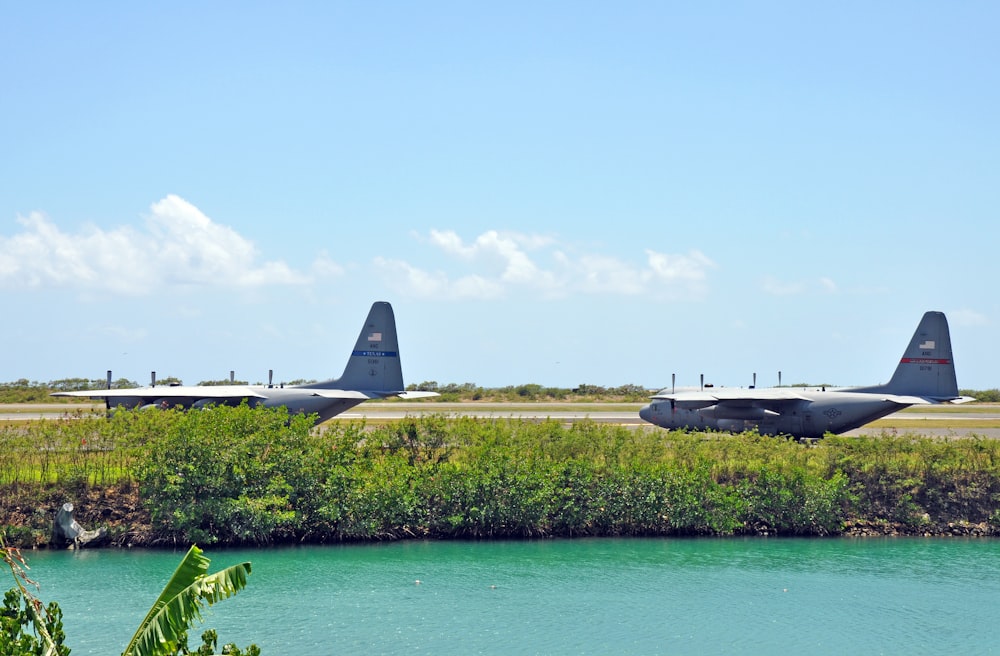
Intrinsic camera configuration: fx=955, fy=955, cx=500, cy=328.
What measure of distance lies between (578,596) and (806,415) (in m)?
24.0

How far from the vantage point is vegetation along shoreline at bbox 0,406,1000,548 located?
28.4 meters

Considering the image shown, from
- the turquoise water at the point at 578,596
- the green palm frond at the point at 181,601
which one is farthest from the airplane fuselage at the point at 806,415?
the green palm frond at the point at 181,601

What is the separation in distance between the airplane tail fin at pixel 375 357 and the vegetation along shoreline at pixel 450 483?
1247 centimetres

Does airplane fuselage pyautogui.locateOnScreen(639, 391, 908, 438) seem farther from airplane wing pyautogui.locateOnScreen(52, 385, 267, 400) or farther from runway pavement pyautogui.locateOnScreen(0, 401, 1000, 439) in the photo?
airplane wing pyautogui.locateOnScreen(52, 385, 267, 400)

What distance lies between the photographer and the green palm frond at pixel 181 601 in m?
10.6

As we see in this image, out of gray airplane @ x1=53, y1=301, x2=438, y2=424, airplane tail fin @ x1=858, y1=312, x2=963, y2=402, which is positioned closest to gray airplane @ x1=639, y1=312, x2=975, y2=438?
airplane tail fin @ x1=858, y1=312, x2=963, y2=402

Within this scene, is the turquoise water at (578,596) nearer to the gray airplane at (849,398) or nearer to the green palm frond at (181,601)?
the green palm frond at (181,601)

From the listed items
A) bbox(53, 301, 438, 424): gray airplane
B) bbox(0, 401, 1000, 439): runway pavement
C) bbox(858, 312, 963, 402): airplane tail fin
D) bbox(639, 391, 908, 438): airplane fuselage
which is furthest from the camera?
bbox(0, 401, 1000, 439): runway pavement

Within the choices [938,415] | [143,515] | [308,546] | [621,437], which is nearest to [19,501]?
[143,515]

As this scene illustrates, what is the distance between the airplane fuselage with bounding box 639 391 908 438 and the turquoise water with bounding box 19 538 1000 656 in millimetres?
12868

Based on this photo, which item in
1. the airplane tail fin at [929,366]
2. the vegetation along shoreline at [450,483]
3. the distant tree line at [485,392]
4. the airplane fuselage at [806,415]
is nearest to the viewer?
the vegetation along shoreline at [450,483]

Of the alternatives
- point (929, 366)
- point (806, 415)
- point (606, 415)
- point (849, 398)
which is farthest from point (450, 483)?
point (606, 415)

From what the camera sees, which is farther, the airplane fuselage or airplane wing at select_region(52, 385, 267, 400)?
airplane wing at select_region(52, 385, 267, 400)

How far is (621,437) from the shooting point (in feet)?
111
